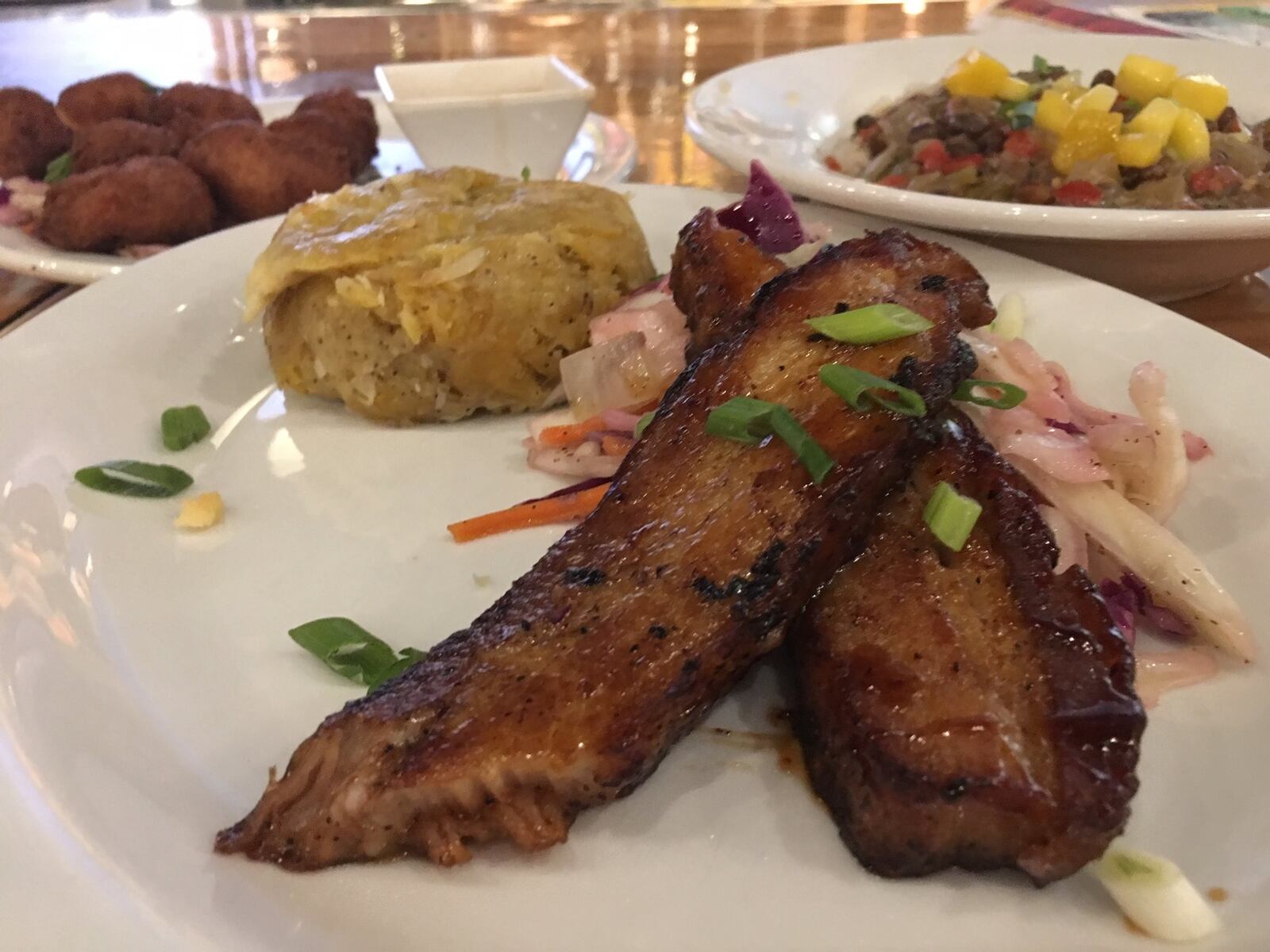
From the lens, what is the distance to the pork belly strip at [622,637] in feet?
4.15

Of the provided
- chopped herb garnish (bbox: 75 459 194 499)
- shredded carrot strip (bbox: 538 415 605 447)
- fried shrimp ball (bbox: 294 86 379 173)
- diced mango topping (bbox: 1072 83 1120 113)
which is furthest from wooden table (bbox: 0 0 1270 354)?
chopped herb garnish (bbox: 75 459 194 499)

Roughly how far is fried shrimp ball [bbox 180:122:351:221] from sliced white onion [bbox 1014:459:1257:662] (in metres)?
2.75

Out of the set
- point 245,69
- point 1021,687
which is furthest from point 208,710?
point 245,69

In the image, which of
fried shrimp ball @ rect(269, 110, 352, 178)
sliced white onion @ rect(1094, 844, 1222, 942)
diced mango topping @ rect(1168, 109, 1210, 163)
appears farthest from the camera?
fried shrimp ball @ rect(269, 110, 352, 178)

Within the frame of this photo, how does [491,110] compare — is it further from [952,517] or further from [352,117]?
[952,517]

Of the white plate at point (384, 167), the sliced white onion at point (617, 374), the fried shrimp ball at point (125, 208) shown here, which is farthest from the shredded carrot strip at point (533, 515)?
the fried shrimp ball at point (125, 208)

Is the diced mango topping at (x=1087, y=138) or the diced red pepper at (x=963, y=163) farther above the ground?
the diced mango topping at (x=1087, y=138)

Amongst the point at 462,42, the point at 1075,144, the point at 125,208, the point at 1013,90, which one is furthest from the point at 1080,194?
the point at 462,42

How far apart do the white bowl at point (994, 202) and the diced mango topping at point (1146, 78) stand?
61cm

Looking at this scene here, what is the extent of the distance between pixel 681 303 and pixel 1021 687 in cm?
122

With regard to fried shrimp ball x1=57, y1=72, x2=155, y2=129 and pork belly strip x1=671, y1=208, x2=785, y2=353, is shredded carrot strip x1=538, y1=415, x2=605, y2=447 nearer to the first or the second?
pork belly strip x1=671, y1=208, x2=785, y2=353

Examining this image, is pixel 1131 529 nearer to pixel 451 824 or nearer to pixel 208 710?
pixel 451 824

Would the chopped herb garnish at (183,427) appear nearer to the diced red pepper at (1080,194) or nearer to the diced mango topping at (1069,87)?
the diced red pepper at (1080,194)

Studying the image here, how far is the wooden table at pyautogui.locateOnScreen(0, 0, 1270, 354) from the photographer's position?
584 centimetres
